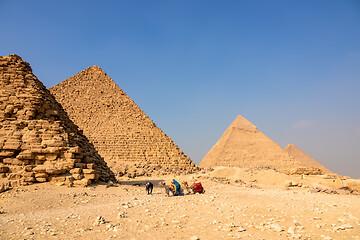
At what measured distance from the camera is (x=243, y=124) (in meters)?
49.1

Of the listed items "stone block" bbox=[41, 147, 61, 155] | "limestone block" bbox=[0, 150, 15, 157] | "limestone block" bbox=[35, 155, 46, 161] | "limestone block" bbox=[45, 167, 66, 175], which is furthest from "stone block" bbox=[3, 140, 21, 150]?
"limestone block" bbox=[45, 167, 66, 175]

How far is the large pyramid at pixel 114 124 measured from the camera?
26.0 meters

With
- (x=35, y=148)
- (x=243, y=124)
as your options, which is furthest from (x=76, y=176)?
(x=243, y=124)

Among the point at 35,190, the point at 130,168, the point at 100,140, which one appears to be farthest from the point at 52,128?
the point at 100,140

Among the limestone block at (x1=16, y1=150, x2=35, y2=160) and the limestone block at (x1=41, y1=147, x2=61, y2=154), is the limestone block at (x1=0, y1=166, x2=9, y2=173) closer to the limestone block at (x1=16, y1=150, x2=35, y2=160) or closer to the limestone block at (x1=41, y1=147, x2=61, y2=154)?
the limestone block at (x1=16, y1=150, x2=35, y2=160)

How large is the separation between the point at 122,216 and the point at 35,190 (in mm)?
3826

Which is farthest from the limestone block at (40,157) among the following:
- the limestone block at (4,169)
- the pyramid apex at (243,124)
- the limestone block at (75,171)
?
the pyramid apex at (243,124)

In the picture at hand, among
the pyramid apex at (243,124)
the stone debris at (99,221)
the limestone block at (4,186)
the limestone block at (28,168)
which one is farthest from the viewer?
the pyramid apex at (243,124)

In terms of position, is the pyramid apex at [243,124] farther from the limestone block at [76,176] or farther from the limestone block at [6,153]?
the limestone block at [6,153]

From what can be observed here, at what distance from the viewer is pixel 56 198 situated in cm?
679

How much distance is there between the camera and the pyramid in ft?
27.1

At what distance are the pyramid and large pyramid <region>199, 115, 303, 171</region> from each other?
109 feet

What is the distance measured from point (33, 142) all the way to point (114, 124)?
2156 centimetres

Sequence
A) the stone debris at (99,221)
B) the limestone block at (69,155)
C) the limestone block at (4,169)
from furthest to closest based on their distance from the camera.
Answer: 1. the limestone block at (69,155)
2. the limestone block at (4,169)
3. the stone debris at (99,221)
